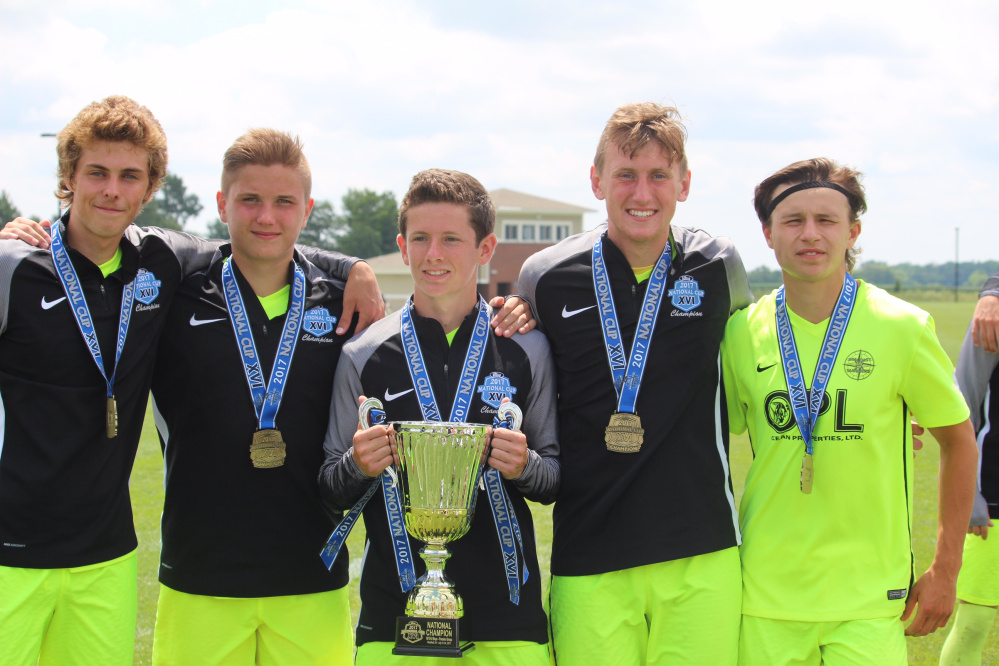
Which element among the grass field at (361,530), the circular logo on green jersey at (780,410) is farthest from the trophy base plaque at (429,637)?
the grass field at (361,530)

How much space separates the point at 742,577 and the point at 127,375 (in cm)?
228

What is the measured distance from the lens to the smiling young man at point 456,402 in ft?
8.98

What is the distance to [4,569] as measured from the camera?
2.85 metres

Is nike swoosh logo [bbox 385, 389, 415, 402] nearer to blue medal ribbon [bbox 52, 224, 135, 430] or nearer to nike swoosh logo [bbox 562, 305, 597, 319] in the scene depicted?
nike swoosh logo [bbox 562, 305, 597, 319]

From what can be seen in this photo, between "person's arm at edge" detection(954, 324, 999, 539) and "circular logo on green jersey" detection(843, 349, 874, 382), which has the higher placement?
"circular logo on green jersey" detection(843, 349, 874, 382)

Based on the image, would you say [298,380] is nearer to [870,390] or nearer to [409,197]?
[409,197]

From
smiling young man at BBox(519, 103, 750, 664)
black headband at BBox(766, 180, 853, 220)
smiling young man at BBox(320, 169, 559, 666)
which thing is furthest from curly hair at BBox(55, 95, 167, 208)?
black headband at BBox(766, 180, 853, 220)

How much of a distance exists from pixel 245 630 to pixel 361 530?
4.06 meters

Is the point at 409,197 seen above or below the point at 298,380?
above

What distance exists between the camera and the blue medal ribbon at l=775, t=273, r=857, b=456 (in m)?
2.80

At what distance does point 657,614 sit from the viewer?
9.31 feet

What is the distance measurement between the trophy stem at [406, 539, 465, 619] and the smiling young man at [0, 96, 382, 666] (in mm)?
1164

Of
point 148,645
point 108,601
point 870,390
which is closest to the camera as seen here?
point 870,390

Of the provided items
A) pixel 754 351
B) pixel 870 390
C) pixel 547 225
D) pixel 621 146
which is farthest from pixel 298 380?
pixel 547 225
